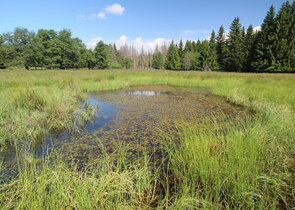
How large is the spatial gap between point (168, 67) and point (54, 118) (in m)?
41.3

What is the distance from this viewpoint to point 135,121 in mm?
4594

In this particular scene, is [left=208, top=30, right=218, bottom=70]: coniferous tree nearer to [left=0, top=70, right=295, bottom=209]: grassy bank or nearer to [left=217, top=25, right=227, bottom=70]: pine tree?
[left=217, top=25, right=227, bottom=70]: pine tree

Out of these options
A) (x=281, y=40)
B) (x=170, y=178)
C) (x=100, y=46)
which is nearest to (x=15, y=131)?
(x=170, y=178)

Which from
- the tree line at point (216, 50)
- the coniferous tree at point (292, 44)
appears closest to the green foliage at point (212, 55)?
the tree line at point (216, 50)

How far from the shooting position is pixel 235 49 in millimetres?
27516

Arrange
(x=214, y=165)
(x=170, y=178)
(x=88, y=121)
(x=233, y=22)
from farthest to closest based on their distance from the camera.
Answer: (x=233, y=22) → (x=88, y=121) → (x=170, y=178) → (x=214, y=165)

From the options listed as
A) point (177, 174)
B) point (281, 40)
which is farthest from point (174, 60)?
point (177, 174)

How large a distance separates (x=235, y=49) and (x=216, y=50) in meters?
7.06

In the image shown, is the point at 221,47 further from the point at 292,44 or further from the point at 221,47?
the point at 292,44

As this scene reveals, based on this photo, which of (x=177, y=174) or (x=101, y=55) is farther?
(x=101, y=55)

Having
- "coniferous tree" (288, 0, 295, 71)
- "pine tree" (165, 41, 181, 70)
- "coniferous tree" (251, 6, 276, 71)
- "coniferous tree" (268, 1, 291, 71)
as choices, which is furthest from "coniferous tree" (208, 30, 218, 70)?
"coniferous tree" (288, 0, 295, 71)

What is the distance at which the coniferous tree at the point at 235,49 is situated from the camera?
88.6 feet

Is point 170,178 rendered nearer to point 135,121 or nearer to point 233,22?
point 135,121

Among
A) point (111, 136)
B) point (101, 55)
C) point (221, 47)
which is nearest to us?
point (111, 136)
